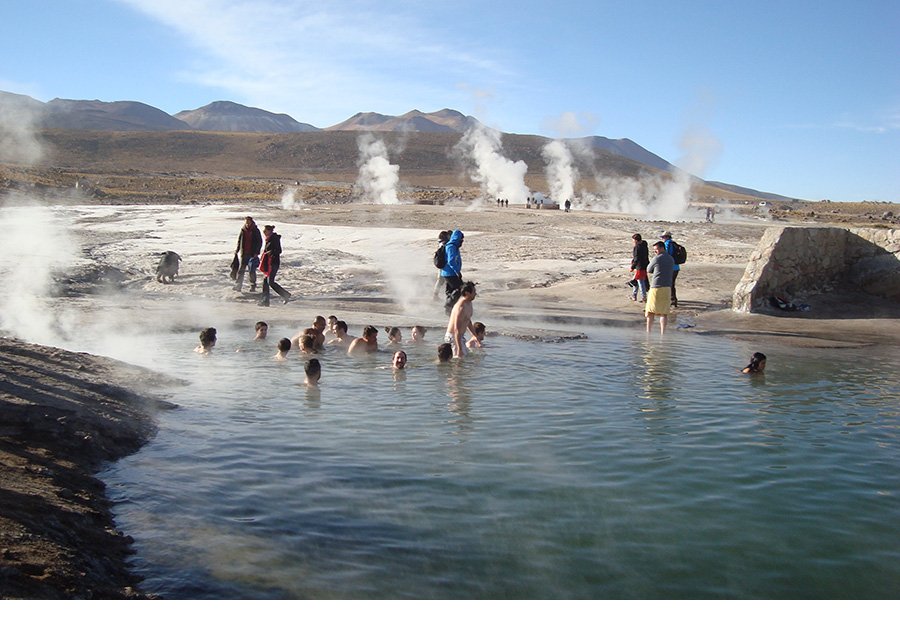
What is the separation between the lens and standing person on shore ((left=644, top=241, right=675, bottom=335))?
13797 mm

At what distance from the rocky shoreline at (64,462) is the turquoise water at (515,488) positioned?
0.63 feet

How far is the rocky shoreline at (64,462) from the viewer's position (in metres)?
4.04

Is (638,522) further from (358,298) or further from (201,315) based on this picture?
(358,298)

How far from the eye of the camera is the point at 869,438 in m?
7.70

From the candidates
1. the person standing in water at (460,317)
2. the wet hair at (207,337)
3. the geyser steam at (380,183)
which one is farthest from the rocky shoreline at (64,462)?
the geyser steam at (380,183)

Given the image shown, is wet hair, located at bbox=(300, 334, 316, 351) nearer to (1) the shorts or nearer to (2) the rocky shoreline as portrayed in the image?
(2) the rocky shoreline

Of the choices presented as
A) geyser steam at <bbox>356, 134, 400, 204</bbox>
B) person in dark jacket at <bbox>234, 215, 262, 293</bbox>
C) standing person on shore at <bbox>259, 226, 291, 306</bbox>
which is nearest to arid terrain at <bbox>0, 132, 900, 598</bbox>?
standing person on shore at <bbox>259, 226, 291, 306</bbox>

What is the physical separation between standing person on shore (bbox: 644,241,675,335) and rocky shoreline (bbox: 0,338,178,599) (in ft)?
26.8

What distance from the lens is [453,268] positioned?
47.2 ft

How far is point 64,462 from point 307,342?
5.69 m

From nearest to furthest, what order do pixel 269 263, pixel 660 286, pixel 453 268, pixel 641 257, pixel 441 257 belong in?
1. pixel 660 286
2. pixel 441 257
3. pixel 453 268
4. pixel 269 263
5. pixel 641 257

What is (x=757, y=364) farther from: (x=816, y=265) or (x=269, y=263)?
(x=269, y=263)

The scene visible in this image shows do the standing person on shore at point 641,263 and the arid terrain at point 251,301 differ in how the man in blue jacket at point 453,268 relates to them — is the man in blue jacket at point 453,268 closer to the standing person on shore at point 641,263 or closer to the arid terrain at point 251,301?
the arid terrain at point 251,301

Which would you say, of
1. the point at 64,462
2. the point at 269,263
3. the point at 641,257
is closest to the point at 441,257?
the point at 269,263
